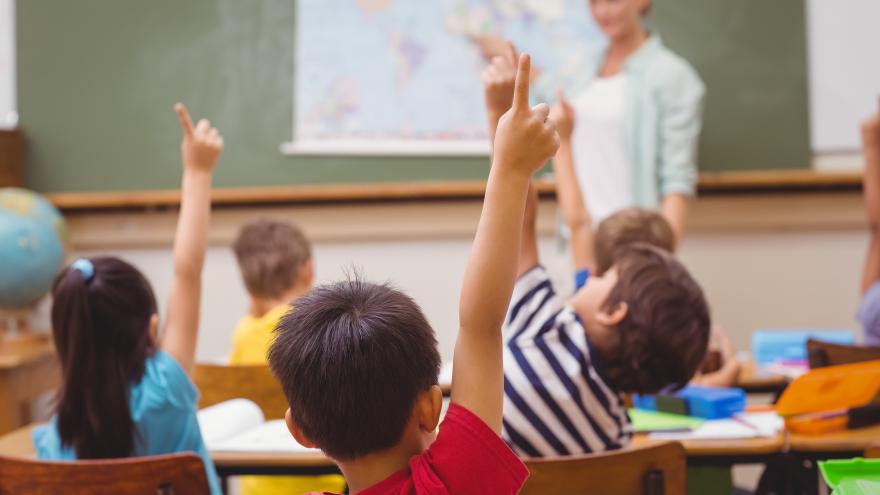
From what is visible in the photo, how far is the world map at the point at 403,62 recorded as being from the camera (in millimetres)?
4098

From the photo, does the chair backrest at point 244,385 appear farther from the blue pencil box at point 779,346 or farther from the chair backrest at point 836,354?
the blue pencil box at point 779,346

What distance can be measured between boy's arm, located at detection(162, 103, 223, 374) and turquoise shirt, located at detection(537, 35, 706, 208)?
213cm

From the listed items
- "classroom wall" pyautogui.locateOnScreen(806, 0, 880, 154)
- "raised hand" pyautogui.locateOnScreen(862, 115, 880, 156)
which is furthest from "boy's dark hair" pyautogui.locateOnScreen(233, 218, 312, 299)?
"classroom wall" pyautogui.locateOnScreen(806, 0, 880, 154)

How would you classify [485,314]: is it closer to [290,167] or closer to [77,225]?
[290,167]

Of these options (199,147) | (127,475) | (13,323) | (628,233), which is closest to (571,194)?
(628,233)

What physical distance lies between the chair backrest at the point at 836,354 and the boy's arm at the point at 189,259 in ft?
4.21

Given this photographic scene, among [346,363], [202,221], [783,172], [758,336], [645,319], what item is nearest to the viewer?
[346,363]

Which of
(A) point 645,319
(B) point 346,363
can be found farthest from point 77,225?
(B) point 346,363

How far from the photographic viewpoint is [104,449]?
1.71 m

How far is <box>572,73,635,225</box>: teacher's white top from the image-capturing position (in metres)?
3.73

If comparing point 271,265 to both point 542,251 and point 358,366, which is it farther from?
point 358,366

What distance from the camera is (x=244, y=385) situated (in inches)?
88.0

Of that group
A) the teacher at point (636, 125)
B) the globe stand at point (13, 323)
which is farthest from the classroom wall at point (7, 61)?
the teacher at point (636, 125)

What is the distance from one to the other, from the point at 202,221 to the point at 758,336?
1.61 metres
